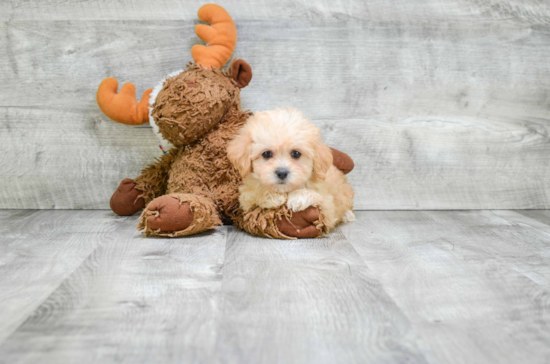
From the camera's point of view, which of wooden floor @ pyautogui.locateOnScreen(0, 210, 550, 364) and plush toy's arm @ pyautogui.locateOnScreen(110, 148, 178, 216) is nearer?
wooden floor @ pyautogui.locateOnScreen(0, 210, 550, 364)

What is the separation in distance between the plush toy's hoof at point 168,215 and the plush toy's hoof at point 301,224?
0.31 m

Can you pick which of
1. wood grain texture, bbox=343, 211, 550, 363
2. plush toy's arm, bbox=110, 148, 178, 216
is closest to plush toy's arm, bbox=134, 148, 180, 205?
plush toy's arm, bbox=110, 148, 178, 216

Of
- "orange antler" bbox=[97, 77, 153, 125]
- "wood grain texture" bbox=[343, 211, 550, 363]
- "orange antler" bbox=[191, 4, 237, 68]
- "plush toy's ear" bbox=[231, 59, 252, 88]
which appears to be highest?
"orange antler" bbox=[191, 4, 237, 68]

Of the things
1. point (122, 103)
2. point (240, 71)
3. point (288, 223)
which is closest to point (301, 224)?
point (288, 223)

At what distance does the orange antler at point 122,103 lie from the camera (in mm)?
1668

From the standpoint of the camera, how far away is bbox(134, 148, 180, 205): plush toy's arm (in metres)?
1.72

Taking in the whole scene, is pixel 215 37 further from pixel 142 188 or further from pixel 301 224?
pixel 301 224

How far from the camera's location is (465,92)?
6.16 feet

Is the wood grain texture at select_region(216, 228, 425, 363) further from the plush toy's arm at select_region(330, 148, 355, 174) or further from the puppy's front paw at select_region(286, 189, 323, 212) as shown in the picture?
the plush toy's arm at select_region(330, 148, 355, 174)

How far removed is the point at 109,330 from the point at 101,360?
0.10 meters

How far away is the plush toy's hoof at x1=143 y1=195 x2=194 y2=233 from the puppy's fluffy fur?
22cm

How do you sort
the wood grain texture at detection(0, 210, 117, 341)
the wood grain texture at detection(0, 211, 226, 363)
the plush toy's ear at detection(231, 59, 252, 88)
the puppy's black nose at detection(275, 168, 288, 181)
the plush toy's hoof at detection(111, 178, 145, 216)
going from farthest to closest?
the plush toy's hoof at detection(111, 178, 145, 216) < the plush toy's ear at detection(231, 59, 252, 88) < the puppy's black nose at detection(275, 168, 288, 181) < the wood grain texture at detection(0, 210, 117, 341) < the wood grain texture at detection(0, 211, 226, 363)

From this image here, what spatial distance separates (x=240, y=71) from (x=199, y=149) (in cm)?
33

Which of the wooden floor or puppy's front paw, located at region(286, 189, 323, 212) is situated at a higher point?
puppy's front paw, located at region(286, 189, 323, 212)
